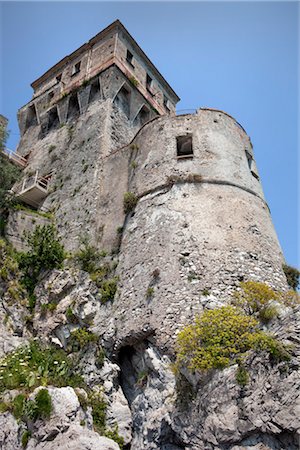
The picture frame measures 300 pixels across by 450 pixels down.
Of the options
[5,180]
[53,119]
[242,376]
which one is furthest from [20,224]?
[242,376]

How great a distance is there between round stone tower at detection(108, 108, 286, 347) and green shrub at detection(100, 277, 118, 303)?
12.0 inches

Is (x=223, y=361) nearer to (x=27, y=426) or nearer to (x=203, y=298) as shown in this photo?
(x=203, y=298)

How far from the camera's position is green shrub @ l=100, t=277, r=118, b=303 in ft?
45.2

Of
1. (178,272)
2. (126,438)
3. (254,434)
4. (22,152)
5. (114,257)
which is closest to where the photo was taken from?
(254,434)

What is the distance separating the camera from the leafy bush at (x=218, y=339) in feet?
31.6

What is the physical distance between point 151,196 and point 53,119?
44.7ft

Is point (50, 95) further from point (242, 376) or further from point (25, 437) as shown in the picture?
point (242, 376)

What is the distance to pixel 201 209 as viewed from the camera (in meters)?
14.0

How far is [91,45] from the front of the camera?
26.5m

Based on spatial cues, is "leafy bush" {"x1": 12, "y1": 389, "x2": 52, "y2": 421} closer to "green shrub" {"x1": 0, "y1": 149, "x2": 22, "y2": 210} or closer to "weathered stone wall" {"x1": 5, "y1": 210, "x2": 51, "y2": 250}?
"weathered stone wall" {"x1": 5, "y1": 210, "x2": 51, "y2": 250}

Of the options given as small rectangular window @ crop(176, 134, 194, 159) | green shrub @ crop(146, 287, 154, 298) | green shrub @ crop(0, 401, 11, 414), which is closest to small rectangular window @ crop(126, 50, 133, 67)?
small rectangular window @ crop(176, 134, 194, 159)

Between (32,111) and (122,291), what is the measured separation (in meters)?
19.1

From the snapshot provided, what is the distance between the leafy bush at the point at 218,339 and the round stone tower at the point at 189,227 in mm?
972

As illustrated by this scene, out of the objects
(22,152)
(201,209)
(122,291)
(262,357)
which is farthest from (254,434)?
(22,152)
